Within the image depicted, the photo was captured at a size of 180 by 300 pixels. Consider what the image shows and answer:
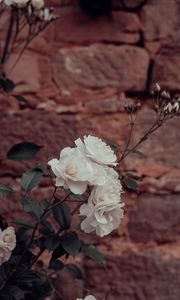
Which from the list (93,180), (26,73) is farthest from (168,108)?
(26,73)

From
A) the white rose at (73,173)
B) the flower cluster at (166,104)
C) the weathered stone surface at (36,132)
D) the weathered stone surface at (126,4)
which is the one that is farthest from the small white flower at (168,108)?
the weathered stone surface at (126,4)

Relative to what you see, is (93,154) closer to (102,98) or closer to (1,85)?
(1,85)

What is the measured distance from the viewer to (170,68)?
2.26 metres

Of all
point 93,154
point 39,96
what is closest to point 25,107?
point 39,96

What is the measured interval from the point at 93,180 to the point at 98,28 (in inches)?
38.9

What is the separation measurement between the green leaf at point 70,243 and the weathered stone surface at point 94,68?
0.76m

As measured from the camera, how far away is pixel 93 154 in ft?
4.77

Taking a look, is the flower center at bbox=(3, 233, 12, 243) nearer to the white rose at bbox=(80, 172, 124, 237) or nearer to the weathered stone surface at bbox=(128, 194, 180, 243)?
the white rose at bbox=(80, 172, 124, 237)

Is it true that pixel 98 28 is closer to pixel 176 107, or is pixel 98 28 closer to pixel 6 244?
pixel 176 107

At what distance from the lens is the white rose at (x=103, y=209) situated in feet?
4.74

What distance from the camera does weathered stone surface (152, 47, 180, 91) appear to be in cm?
226

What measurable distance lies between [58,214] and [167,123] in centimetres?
71

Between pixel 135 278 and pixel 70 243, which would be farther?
pixel 135 278

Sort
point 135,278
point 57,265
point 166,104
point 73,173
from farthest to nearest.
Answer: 1. point 135,278
2. point 57,265
3. point 166,104
4. point 73,173
